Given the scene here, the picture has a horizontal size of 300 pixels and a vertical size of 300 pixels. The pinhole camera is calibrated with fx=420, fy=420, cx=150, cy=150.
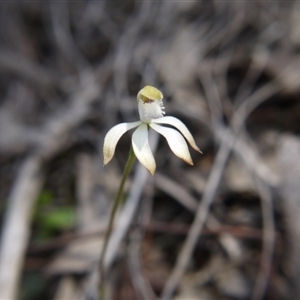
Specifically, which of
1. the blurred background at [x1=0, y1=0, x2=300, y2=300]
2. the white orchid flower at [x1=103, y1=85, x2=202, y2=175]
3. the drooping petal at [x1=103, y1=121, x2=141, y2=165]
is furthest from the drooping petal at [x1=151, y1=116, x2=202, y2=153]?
the blurred background at [x1=0, y1=0, x2=300, y2=300]

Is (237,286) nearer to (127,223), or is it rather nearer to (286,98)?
(127,223)

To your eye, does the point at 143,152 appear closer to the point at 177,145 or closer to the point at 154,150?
the point at 177,145

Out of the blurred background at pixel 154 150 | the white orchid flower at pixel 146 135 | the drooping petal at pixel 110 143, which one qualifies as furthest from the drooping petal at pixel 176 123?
the blurred background at pixel 154 150

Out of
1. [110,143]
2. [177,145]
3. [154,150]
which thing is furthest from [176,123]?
[154,150]

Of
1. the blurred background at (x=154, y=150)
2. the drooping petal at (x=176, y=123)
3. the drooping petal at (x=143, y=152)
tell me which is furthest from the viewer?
the blurred background at (x=154, y=150)

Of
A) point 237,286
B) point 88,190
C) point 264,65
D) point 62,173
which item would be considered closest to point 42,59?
point 62,173

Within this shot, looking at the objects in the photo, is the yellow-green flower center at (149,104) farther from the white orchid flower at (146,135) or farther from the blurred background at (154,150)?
the blurred background at (154,150)

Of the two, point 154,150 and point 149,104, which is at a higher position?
point 154,150
